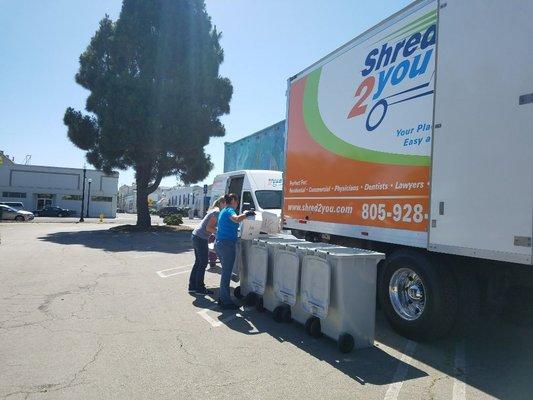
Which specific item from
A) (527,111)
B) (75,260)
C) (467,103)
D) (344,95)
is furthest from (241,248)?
(75,260)

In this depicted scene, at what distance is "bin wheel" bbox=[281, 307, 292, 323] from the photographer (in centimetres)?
646

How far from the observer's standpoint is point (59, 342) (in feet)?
17.6

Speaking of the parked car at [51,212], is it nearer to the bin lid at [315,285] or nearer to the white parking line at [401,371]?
the bin lid at [315,285]

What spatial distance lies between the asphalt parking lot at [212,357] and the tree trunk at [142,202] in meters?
19.7

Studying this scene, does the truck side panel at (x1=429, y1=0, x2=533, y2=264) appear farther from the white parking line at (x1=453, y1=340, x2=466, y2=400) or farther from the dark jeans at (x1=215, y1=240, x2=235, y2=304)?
the dark jeans at (x1=215, y1=240, x2=235, y2=304)

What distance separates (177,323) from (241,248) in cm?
202

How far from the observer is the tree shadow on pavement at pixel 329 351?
4543 millimetres

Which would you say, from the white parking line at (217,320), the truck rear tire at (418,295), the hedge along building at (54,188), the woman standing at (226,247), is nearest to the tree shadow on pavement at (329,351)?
the white parking line at (217,320)

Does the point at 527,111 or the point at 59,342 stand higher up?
the point at 527,111

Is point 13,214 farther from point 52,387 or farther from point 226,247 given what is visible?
point 52,387

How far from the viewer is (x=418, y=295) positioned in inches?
220

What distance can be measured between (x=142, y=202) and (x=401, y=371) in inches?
986

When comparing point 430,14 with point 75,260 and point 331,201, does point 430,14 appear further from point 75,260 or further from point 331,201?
point 75,260

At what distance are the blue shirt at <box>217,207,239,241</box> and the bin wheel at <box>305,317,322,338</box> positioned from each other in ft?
6.92
